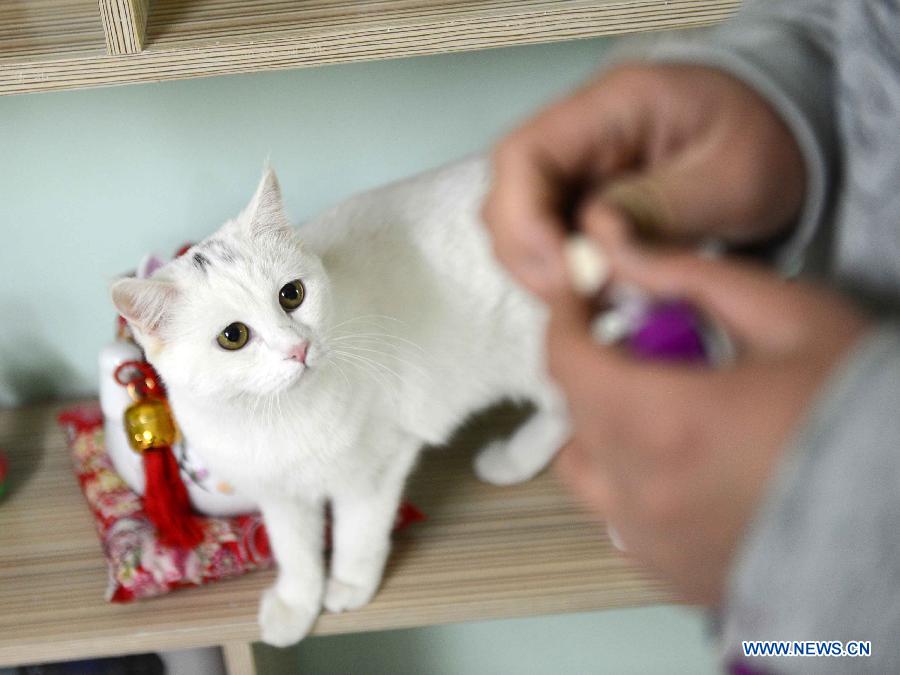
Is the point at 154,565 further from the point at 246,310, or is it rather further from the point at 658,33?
the point at 658,33

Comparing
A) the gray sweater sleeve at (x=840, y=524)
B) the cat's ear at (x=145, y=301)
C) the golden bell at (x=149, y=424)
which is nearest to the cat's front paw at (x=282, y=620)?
the golden bell at (x=149, y=424)

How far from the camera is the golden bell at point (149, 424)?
3.07ft

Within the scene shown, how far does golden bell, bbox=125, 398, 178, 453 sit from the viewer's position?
3.07ft

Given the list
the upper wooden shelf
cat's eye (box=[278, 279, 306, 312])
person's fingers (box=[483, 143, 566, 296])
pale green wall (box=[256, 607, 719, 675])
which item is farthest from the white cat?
pale green wall (box=[256, 607, 719, 675])

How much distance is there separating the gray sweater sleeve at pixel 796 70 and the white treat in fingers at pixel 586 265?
0.15 meters

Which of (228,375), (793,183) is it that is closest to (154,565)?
(228,375)

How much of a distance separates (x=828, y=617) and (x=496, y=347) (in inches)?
27.7

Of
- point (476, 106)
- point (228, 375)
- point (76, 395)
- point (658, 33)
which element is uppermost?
point (658, 33)

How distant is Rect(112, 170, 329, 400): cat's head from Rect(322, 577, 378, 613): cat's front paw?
0.26 meters

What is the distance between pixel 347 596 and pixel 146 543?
0.75ft

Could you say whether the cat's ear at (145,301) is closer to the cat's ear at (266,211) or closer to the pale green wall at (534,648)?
the cat's ear at (266,211)

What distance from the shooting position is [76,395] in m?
1.25

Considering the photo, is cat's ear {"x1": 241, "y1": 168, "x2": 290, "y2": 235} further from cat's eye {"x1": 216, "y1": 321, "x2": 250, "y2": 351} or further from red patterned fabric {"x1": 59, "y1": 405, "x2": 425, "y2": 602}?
red patterned fabric {"x1": 59, "y1": 405, "x2": 425, "y2": 602}

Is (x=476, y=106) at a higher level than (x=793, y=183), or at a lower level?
lower
